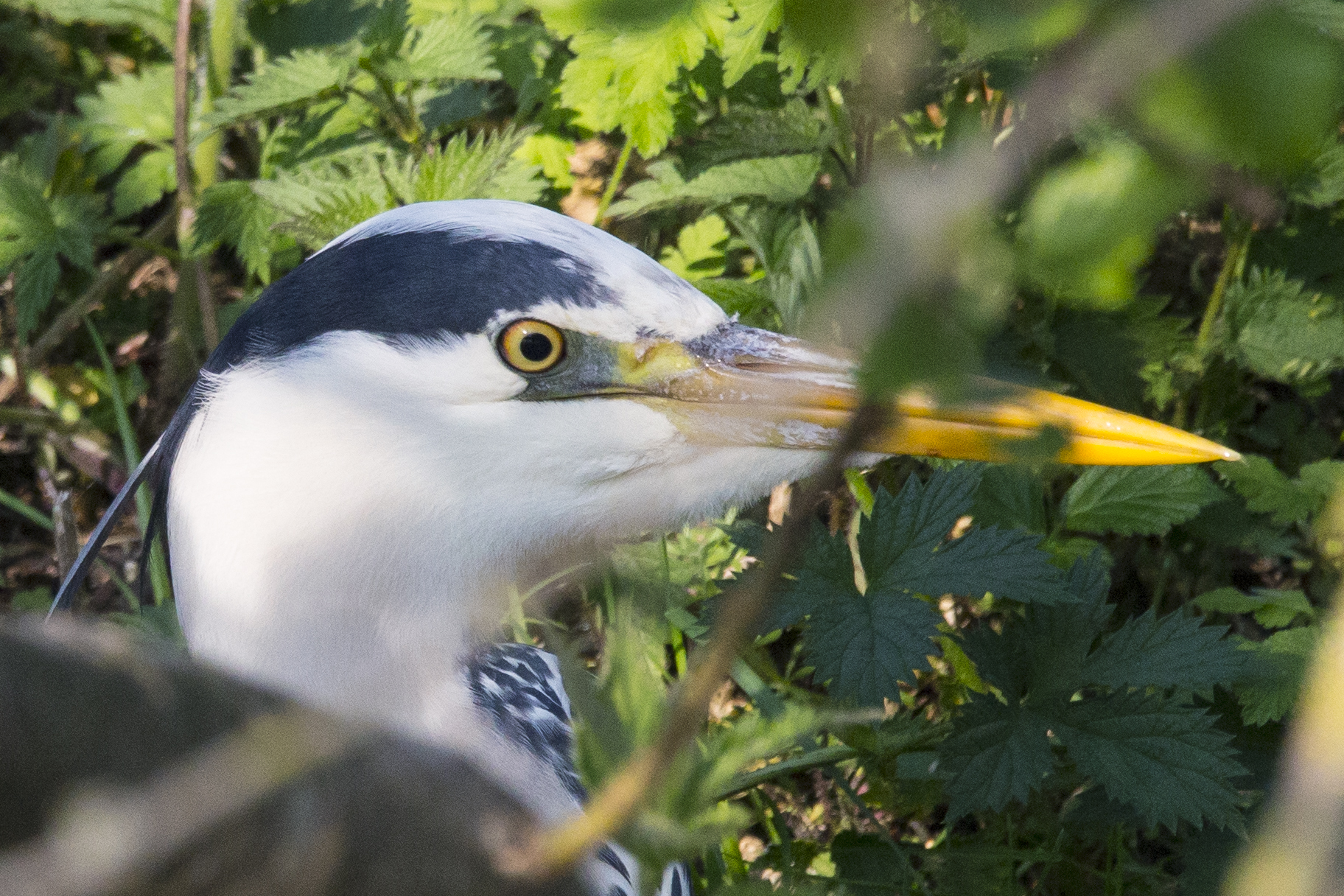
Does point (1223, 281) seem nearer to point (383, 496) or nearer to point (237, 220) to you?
point (383, 496)

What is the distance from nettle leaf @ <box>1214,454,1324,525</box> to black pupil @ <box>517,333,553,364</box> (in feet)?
3.75

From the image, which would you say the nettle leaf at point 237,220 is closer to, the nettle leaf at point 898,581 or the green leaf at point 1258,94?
the nettle leaf at point 898,581

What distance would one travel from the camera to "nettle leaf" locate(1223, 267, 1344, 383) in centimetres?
204

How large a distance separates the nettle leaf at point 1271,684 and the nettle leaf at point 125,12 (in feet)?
7.27

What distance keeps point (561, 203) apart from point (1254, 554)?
5.25 feet

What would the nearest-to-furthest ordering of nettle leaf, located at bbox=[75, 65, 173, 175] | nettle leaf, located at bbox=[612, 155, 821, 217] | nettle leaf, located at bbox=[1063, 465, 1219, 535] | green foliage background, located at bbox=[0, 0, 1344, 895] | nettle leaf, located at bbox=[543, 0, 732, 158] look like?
green foliage background, located at bbox=[0, 0, 1344, 895] → nettle leaf, located at bbox=[543, 0, 732, 158] → nettle leaf, located at bbox=[1063, 465, 1219, 535] → nettle leaf, located at bbox=[612, 155, 821, 217] → nettle leaf, located at bbox=[75, 65, 173, 175]

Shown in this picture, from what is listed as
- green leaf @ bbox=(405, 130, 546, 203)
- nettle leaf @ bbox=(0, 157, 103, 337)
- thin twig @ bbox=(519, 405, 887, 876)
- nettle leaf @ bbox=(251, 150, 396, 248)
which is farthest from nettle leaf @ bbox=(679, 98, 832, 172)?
thin twig @ bbox=(519, 405, 887, 876)

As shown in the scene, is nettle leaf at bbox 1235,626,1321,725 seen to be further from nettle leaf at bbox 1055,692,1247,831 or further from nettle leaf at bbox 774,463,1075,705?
nettle leaf at bbox 774,463,1075,705

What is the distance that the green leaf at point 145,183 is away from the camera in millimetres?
2484

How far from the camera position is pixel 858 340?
45cm

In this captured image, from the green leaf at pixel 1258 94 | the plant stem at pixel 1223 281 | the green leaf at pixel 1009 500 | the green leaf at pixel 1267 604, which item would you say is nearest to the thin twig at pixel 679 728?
the green leaf at pixel 1258 94

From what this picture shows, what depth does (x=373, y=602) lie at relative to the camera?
1.31 m

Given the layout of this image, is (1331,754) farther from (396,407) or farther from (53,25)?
(53,25)

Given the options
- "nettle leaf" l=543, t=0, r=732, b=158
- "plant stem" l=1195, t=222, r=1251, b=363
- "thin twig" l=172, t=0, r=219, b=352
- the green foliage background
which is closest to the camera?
the green foliage background
